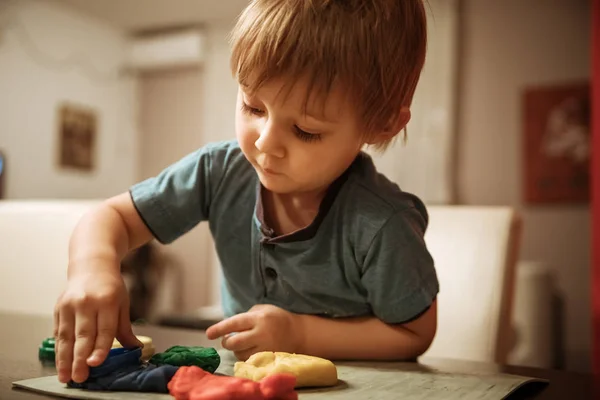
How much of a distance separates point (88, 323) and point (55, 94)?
439cm

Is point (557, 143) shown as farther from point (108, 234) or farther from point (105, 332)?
point (105, 332)

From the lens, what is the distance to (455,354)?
3.37 ft

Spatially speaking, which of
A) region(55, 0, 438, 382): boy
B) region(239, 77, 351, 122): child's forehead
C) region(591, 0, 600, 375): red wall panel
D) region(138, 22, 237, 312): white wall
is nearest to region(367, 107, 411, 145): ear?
region(55, 0, 438, 382): boy

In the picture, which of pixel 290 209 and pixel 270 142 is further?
pixel 290 209

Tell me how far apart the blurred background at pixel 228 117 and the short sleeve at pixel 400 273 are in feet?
7.82

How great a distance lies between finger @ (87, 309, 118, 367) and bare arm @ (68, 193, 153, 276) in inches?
3.5

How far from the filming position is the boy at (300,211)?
60 centimetres

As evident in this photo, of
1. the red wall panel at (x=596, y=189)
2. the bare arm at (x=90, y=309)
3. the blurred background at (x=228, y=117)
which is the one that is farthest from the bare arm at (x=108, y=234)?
the blurred background at (x=228, y=117)

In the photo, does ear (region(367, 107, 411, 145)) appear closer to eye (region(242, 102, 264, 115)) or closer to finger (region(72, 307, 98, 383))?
eye (region(242, 102, 264, 115))

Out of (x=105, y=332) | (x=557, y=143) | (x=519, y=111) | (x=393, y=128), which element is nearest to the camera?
(x=105, y=332)

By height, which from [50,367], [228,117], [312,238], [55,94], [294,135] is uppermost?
[55,94]

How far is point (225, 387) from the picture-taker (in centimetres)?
41

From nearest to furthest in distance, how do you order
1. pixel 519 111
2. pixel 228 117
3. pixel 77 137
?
1. pixel 519 111
2. pixel 228 117
3. pixel 77 137


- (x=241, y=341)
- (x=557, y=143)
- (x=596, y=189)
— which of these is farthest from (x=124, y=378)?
(x=557, y=143)
